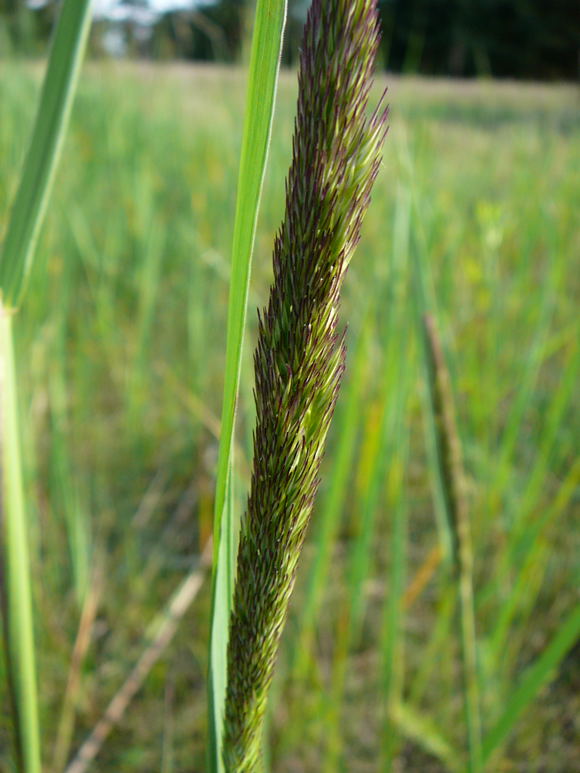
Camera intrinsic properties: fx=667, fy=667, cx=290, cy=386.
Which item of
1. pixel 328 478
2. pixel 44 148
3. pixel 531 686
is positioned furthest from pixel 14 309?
pixel 328 478

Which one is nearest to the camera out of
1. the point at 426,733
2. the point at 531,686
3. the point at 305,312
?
the point at 305,312

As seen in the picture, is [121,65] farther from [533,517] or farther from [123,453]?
[533,517]

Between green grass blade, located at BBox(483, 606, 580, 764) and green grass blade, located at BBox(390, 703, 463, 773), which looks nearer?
green grass blade, located at BBox(483, 606, 580, 764)

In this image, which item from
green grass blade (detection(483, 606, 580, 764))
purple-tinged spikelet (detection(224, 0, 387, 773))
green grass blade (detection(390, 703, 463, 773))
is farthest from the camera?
green grass blade (detection(390, 703, 463, 773))

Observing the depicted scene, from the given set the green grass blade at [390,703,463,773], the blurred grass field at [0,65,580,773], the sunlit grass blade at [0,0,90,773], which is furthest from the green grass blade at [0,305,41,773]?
the green grass blade at [390,703,463,773]

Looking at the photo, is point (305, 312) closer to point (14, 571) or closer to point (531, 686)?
point (14, 571)

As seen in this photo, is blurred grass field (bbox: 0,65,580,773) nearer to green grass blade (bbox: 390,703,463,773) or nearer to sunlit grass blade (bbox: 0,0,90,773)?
green grass blade (bbox: 390,703,463,773)

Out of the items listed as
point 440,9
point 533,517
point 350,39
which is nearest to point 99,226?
point 533,517
